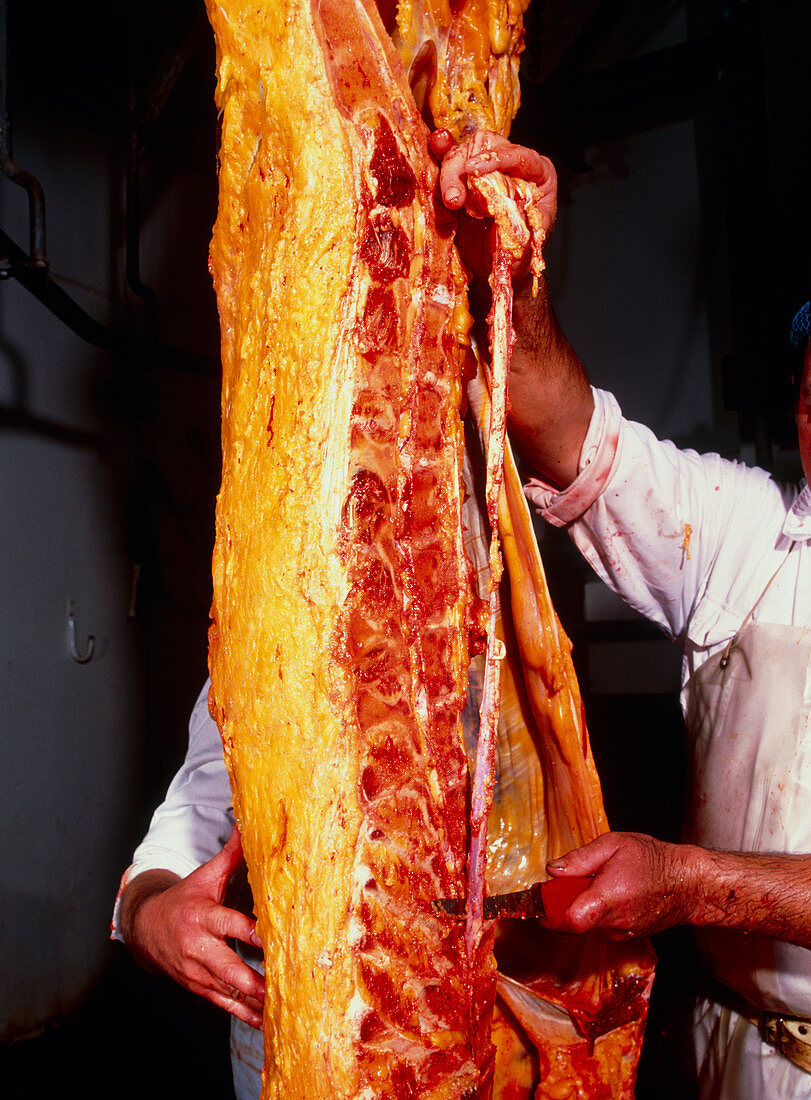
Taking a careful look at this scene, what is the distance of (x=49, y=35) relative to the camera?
11.8 feet

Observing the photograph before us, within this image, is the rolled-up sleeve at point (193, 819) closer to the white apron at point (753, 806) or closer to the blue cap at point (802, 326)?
the white apron at point (753, 806)

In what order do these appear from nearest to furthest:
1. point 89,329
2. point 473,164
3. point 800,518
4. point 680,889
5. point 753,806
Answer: point 473,164 < point 680,889 < point 753,806 < point 800,518 < point 89,329

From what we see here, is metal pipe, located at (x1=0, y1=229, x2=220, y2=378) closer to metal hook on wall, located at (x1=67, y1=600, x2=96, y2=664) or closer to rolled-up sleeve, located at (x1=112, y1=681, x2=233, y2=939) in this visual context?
metal hook on wall, located at (x1=67, y1=600, x2=96, y2=664)

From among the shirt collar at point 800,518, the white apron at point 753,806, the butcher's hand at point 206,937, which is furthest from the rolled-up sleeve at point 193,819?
the shirt collar at point 800,518

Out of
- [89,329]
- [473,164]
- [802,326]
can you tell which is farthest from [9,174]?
[802,326]

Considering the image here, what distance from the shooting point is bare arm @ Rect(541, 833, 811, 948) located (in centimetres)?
103

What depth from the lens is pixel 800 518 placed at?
1678mm

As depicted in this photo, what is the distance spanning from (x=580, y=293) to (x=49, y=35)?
2719 mm

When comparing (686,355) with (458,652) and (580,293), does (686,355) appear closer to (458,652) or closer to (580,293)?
(580,293)

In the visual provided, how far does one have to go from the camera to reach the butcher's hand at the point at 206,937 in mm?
1142

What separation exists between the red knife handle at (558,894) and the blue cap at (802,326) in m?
1.25

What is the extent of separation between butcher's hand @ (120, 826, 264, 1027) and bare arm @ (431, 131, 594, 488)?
2.96ft

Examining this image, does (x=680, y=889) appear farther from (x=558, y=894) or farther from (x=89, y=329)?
(x=89, y=329)

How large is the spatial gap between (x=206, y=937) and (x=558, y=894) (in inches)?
21.4
